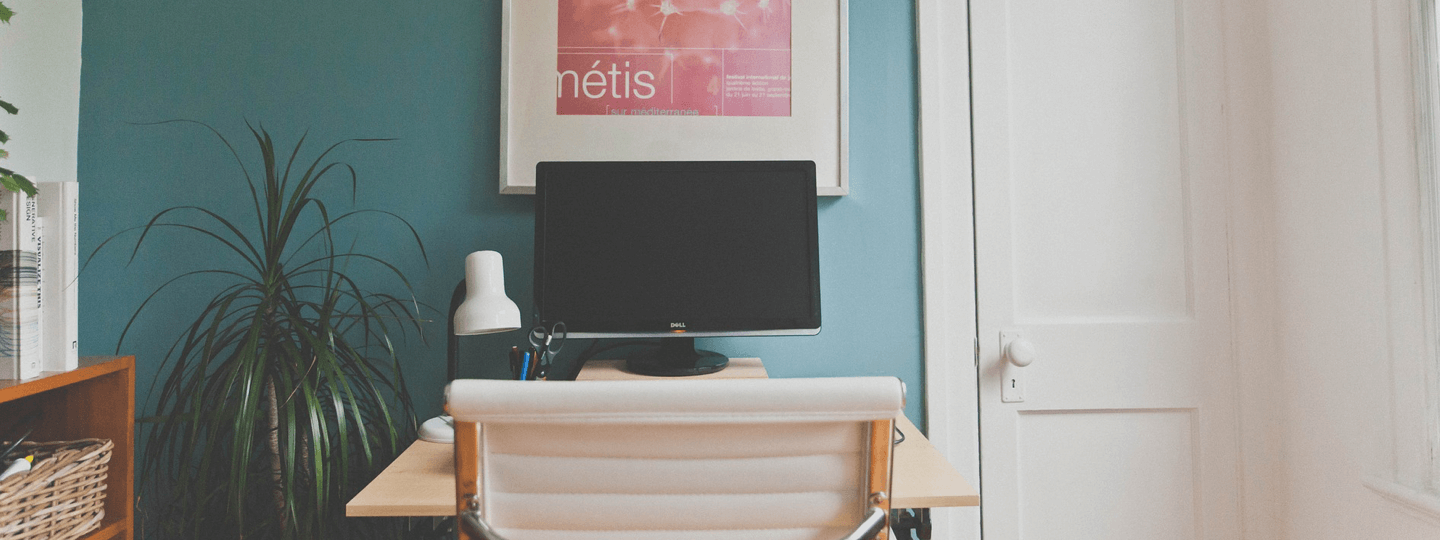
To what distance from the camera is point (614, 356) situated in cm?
163

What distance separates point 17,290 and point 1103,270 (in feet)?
7.16

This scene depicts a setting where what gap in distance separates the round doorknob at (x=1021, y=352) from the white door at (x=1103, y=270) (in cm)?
4

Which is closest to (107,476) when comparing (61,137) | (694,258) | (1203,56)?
(61,137)

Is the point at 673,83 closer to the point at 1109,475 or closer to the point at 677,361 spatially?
the point at 677,361

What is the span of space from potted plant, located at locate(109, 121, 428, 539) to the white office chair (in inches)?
26.6

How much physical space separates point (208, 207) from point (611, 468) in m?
1.43

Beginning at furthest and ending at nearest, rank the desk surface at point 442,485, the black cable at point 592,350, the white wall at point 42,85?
the black cable at point 592,350 → the white wall at point 42,85 → the desk surface at point 442,485

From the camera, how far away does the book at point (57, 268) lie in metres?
1.24

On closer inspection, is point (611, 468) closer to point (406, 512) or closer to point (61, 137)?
point (406, 512)

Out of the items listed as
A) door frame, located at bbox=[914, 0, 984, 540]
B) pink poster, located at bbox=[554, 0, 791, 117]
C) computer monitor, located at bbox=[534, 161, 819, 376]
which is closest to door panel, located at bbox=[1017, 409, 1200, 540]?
door frame, located at bbox=[914, 0, 984, 540]

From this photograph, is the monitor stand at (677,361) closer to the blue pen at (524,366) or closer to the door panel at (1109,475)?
the blue pen at (524,366)

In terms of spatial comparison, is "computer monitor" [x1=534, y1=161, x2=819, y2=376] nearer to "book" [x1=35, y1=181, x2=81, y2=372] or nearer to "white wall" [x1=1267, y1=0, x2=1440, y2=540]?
"book" [x1=35, y1=181, x2=81, y2=372]

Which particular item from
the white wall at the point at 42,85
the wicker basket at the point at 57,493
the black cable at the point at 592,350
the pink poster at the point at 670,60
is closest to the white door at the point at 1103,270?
the pink poster at the point at 670,60

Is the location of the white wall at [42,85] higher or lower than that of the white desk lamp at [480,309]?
higher
